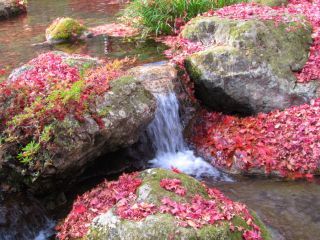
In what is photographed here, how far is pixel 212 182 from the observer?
7.75 metres

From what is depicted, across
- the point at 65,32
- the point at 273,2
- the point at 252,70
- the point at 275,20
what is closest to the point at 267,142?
the point at 252,70

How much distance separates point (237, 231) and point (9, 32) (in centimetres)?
1350

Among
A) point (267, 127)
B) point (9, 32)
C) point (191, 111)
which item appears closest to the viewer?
point (267, 127)

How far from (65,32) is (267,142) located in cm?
868

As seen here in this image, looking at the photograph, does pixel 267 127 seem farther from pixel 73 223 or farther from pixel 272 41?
pixel 73 223

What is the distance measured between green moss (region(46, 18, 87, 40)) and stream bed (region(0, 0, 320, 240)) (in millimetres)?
555

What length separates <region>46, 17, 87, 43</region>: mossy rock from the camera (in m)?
14.2

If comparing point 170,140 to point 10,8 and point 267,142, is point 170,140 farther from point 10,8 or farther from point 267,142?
point 10,8

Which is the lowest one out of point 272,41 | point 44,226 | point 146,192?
point 44,226

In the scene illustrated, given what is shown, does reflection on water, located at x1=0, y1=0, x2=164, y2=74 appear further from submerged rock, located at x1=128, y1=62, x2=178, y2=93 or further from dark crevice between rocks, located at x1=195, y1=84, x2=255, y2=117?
dark crevice between rocks, located at x1=195, y1=84, x2=255, y2=117

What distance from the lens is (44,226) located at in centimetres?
643


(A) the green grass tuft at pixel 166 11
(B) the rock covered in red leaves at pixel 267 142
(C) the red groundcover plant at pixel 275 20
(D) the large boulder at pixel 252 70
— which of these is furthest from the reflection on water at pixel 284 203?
(A) the green grass tuft at pixel 166 11

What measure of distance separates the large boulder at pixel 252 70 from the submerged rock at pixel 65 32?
6258 mm

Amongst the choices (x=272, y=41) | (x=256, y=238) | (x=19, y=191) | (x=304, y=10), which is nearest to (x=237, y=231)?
(x=256, y=238)
